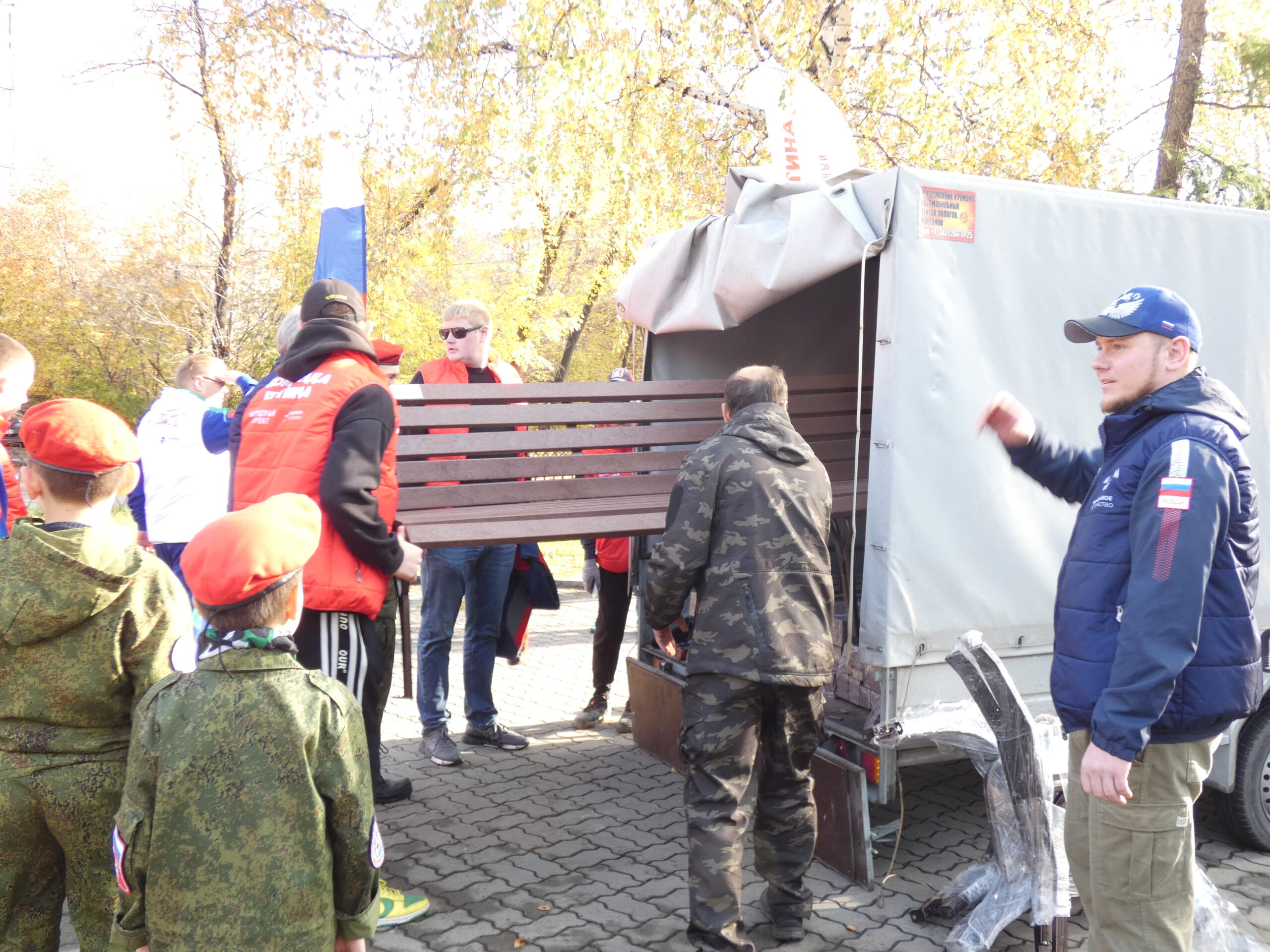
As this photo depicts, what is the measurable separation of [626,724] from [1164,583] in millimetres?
3806

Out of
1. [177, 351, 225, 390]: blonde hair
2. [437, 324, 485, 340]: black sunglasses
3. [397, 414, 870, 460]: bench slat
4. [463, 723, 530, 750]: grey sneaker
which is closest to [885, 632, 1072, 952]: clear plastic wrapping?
[397, 414, 870, 460]: bench slat

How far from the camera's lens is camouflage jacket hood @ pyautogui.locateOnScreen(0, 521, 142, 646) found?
2.26m

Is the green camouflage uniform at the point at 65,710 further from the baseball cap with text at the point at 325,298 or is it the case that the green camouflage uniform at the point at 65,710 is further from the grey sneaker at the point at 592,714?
the grey sneaker at the point at 592,714

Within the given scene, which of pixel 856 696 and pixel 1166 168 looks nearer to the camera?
pixel 856 696

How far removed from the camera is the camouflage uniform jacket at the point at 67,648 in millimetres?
2275

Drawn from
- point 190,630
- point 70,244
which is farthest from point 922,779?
point 70,244

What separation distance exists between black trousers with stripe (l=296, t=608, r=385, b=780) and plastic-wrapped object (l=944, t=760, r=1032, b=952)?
2.01m

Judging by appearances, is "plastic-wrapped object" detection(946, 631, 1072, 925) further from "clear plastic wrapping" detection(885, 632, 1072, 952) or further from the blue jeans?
the blue jeans

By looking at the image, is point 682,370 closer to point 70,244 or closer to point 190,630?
point 190,630

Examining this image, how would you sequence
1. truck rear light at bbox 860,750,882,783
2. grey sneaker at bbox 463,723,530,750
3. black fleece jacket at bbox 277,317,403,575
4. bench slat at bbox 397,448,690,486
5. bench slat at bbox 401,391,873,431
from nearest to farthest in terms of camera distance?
black fleece jacket at bbox 277,317,403,575 < truck rear light at bbox 860,750,882,783 < bench slat at bbox 397,448,690,486 < bench slat at bbox 401,391,873,431 < grey sneaker at bbox 463,723,530,750

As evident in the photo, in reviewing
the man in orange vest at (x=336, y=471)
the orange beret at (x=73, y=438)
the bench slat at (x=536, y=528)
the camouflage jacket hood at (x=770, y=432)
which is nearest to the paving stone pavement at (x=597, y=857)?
the man in orange vest at (x=336, y=471)

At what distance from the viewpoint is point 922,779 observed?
4.90 m

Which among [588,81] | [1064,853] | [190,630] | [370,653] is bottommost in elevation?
[1064,853]

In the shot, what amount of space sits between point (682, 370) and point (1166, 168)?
19.8 feet
